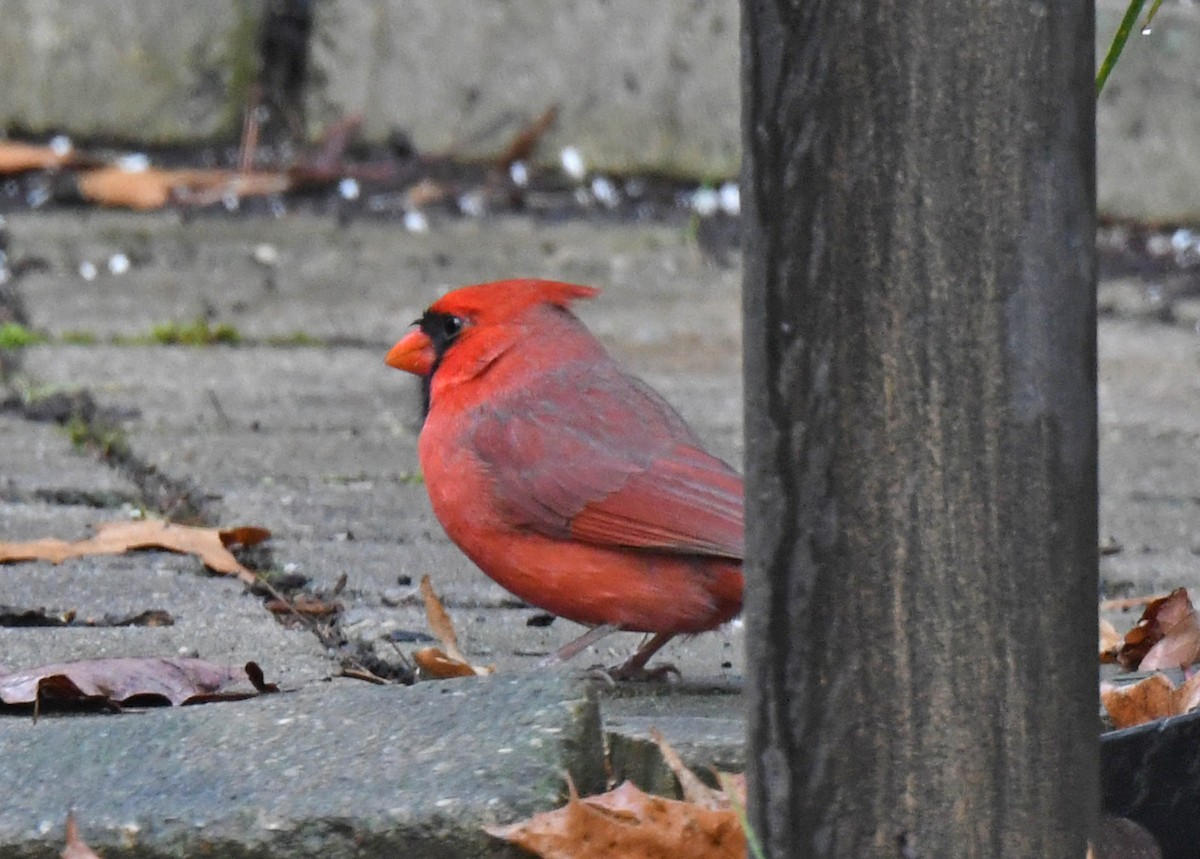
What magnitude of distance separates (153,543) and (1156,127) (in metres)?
4.03

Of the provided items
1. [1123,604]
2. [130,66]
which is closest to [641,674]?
[1123,604]

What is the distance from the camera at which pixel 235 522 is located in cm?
355

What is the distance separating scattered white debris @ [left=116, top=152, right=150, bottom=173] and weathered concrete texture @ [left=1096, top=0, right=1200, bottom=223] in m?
3.04

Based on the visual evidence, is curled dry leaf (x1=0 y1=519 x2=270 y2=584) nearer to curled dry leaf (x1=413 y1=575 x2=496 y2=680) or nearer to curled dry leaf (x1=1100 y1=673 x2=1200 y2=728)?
curled dry leaf (x1=413 y1=575 x2=496 y2=680)

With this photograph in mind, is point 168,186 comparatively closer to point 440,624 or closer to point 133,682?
point 440,624

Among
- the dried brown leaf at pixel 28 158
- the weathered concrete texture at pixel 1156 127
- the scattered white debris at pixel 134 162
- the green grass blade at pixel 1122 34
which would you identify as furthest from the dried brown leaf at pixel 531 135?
the green grass blade at pixel 1122 34

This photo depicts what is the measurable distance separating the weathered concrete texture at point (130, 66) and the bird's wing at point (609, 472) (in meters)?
4.03

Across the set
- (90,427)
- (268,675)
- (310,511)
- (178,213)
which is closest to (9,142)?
(178,213)

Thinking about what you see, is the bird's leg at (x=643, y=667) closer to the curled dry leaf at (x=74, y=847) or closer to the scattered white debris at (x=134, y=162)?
the curled dry leaf at (x=74, y=847)

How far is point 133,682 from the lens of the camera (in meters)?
2.45

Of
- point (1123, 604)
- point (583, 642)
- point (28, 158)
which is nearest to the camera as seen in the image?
point (583, 642)

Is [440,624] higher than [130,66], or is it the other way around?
[130,66]

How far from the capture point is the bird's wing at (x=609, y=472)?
279 cm

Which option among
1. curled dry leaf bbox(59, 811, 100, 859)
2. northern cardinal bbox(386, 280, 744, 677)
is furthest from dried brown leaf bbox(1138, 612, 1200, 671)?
curled dry leaf bbox(59, 811, 100, 859)
